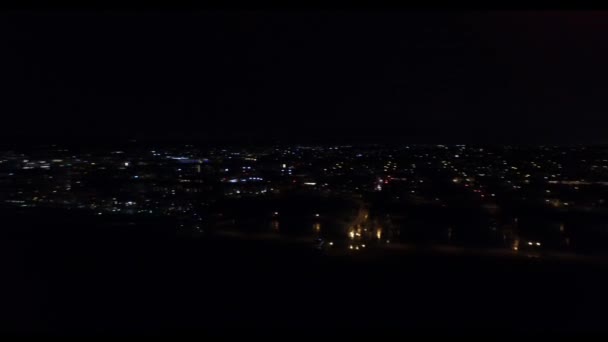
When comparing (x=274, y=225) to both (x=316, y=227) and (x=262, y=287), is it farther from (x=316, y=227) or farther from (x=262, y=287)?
(x=262, y=287)

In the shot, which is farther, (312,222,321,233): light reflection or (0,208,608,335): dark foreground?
(312,222,321,233): light reflection

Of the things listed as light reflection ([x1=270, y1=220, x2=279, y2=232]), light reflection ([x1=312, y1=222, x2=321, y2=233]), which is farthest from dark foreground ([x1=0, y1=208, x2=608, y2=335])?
light reflection ([x1=312, y1=222, x2=321, y2=233])

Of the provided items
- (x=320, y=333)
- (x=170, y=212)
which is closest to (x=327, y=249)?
(x=170, y=212)

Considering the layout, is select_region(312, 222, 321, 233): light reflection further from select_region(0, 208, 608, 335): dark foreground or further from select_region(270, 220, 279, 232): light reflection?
select_region(0, 208, 608, 335): dark foreground

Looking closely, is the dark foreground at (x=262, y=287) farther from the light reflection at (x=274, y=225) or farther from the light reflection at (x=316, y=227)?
the light reflection at (x=316, y=227)

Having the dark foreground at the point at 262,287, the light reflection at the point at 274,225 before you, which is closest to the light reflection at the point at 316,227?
the light reflection at the point at 274,225

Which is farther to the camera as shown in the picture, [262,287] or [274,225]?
[274,225]

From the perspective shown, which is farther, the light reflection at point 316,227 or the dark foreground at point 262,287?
the light reflection at point 316,227

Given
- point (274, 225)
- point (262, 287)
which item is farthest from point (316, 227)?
point (262, 287)

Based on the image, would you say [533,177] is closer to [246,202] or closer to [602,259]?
[602,259]
